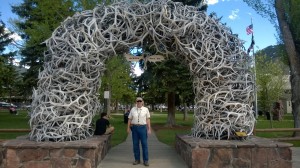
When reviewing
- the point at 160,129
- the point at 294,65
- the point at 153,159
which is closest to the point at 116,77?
the point at 160,129

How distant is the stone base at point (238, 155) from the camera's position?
811cm

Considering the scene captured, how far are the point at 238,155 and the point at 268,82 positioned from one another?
31.9 m

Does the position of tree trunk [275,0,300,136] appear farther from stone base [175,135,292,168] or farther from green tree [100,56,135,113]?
stone base [175,135,292,168]

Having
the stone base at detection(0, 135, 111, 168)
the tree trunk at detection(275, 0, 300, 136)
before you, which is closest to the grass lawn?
the tree trunk at detection(275, 0, 300, 136)

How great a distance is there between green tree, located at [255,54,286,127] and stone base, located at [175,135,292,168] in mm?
28668

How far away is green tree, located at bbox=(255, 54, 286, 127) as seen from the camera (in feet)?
Result: 121

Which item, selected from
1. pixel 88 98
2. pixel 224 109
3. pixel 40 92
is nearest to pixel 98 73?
pixel 88 98

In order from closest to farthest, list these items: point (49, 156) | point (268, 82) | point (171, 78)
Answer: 1. point (49, 156)
2. point (171, 78)
3. point (268, 82)

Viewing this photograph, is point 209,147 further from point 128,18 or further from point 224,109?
point 128,18

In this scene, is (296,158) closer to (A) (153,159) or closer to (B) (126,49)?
(A) (153,159)

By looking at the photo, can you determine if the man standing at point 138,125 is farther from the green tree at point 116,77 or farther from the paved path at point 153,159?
the green tree at point 116,77

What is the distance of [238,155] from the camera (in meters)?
8.20

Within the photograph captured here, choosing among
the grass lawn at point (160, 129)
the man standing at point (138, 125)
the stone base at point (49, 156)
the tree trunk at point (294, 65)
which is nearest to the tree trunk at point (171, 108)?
the grass lawn at point (160, 129)

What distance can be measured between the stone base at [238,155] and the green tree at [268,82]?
94.1ft
